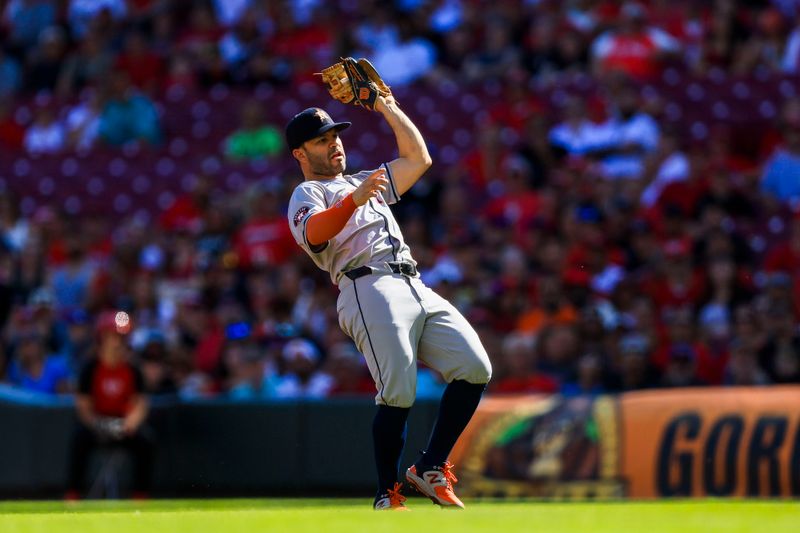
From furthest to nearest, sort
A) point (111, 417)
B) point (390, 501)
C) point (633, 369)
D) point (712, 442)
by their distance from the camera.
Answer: point (111, 417) < point (633, 369) < point (712, 442) < point (390, 501)

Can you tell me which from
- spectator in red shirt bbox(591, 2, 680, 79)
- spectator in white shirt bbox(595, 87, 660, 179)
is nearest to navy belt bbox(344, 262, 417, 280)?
spectator in white shirt bbox(595, 87, 660, 179)

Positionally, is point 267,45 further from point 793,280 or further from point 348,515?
point 348,515

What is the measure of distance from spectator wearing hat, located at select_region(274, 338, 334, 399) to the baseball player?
4780 mm

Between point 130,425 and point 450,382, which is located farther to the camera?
point 130,425

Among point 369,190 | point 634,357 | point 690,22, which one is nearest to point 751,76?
point 690,22

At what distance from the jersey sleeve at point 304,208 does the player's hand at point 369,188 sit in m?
0.33

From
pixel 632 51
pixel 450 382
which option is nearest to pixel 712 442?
pixel 450 382

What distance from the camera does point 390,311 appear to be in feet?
19.8

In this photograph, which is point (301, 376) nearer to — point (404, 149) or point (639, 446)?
point (639, 446)

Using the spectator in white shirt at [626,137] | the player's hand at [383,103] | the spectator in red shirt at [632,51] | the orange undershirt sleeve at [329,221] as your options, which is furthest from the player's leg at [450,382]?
the spectator in red shirt at [632,51]

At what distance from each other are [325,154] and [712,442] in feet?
13.3

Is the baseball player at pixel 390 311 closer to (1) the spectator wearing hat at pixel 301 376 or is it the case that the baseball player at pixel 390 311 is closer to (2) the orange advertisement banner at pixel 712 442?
(2) the orange advertisement banner at pixel 712 442

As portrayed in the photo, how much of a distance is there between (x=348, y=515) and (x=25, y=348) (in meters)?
7.06

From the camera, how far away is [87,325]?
12523 mm
